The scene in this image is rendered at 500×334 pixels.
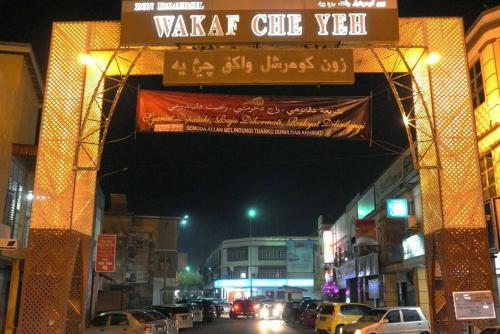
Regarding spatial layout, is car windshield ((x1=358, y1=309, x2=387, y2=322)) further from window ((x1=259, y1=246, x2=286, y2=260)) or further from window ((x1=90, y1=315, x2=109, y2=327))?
window ((x1=259, y1=246, x2=286, y2=260))

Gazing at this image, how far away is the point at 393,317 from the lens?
1881cm

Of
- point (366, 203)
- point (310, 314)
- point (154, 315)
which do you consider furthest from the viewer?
point (366, 203)

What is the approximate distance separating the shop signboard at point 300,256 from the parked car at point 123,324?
7712 cm

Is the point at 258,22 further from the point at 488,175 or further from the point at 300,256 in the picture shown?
the point at 300,256

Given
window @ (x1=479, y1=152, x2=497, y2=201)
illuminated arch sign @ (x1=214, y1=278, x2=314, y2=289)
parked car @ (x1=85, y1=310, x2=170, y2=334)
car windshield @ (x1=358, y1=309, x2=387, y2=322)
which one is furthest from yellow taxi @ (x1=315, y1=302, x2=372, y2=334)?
illuminated arch sign @ (x1=214, y1=278, x2=314, y2=289)

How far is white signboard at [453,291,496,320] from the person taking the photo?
37.4 ft

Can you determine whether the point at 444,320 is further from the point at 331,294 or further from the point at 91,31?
the point at 331,294

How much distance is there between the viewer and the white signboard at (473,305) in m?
11.4

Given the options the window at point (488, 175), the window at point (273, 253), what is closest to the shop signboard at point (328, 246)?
the window at point (273, 253)

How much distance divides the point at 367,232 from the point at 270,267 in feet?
212

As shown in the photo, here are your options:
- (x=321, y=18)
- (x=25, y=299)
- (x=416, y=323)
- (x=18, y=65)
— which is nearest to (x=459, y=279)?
(x=321, y=18)

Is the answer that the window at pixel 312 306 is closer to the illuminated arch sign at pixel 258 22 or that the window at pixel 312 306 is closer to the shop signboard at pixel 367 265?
the shop signboard at pixel 367 265

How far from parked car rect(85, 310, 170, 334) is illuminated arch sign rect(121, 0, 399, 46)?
29.1ft

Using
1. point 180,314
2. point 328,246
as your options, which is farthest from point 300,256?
point 180,314
